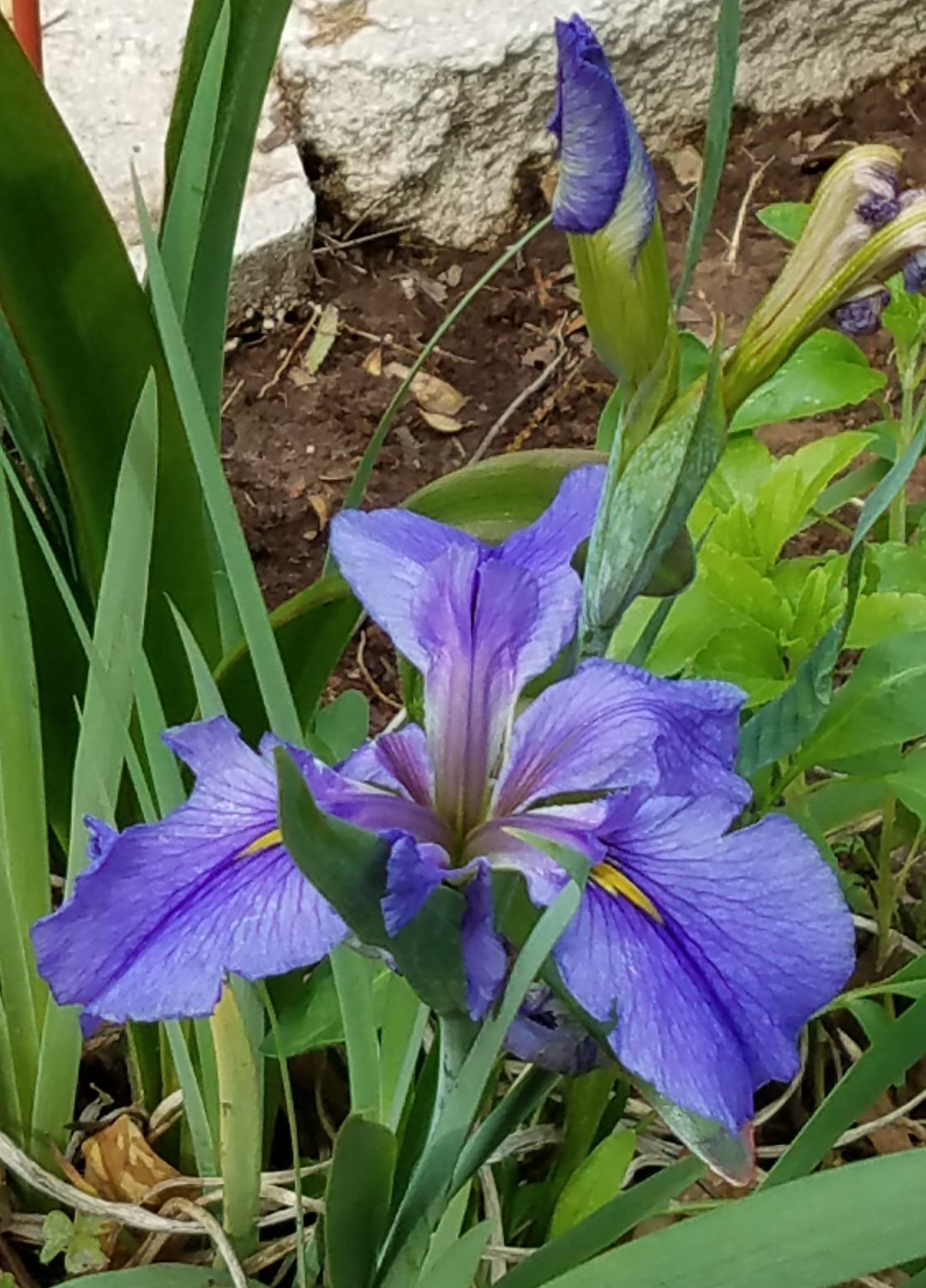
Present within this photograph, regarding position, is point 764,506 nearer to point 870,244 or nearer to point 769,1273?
point 870,244

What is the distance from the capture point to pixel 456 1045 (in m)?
0.38

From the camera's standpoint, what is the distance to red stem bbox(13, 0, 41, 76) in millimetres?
736

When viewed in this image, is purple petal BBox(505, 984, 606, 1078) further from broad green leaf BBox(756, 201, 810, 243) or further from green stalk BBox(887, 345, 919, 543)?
broad green leaf BBox(756, 201, 810, 243)

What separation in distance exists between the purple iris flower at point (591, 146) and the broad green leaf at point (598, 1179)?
0.39 meters

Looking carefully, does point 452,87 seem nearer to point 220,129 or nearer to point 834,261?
point 220,129

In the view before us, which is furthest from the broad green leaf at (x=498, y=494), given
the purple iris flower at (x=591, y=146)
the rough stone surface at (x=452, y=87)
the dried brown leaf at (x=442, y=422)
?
the rough stone surface at (x=452, y=87)

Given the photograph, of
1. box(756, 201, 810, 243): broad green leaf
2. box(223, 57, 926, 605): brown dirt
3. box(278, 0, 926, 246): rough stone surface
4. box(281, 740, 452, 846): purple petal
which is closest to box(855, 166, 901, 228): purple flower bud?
box(281, 740, 452, 846): purple petal

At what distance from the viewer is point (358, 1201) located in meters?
0.43

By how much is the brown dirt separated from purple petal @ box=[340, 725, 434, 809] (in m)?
0.76

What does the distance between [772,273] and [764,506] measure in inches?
33.2

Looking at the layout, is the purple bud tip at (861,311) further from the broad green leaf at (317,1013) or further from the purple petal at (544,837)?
the broad green leaf at (317,1013)

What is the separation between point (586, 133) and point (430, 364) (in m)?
1.01

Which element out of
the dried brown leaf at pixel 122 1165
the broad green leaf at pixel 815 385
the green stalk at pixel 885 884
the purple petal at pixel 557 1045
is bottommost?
the green stalk at pixel 885 884

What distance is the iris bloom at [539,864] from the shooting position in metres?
0.35
